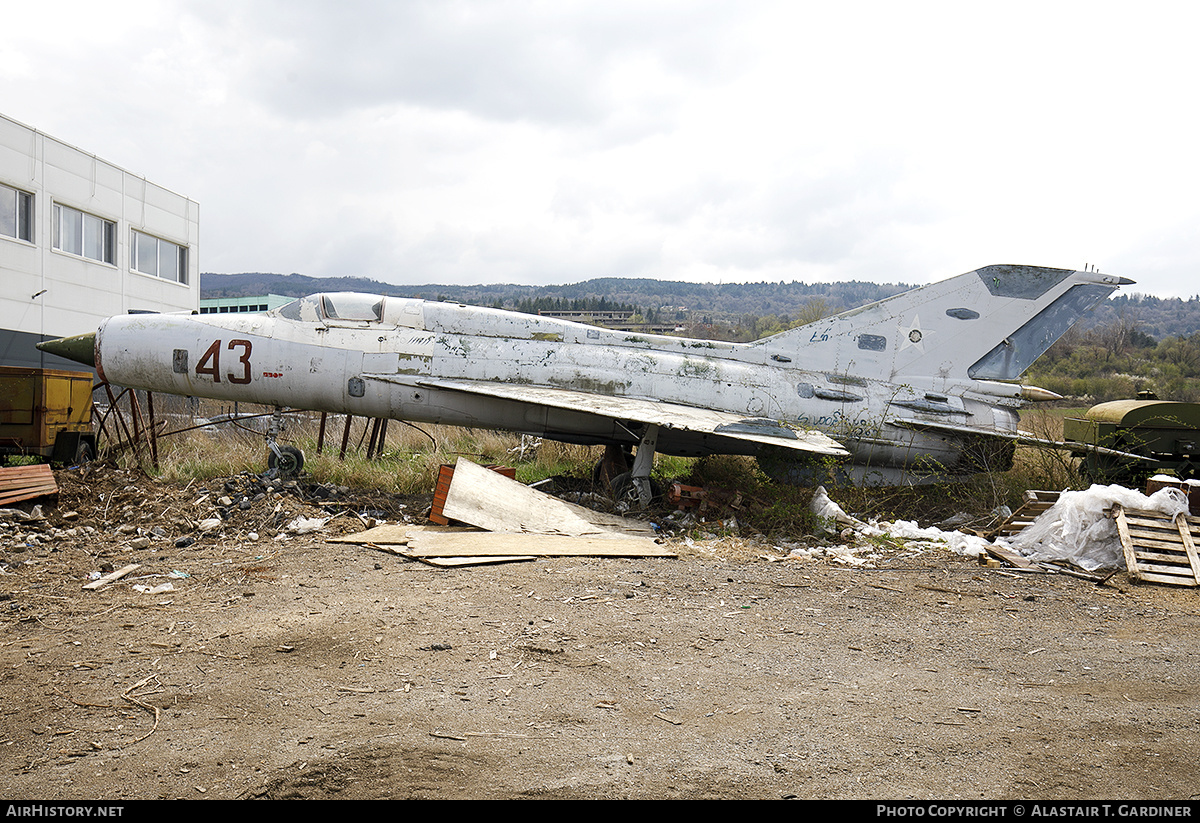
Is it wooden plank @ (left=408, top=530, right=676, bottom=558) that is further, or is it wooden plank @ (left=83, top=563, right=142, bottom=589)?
wooden plank @ (left=408, top=530, right=676, bottom=558)

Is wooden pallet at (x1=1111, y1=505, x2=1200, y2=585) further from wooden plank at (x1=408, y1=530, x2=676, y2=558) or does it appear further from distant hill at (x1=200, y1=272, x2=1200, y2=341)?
distant hill at (x1=200, y1=272, x2=1200, y2=341)

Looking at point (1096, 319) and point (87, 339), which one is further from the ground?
point (1096, 319)

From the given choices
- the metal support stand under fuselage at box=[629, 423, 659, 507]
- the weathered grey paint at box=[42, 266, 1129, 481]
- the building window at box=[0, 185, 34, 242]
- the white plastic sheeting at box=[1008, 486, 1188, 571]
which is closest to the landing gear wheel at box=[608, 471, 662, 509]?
the metal support stand under fuselage at box=[629, 423, 659, 507]

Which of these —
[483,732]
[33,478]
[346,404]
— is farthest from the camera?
[346,404]

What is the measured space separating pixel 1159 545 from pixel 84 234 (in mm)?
32945

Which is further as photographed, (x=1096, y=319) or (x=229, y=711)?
(x=1096, y=319)

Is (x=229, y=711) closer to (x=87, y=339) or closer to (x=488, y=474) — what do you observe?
(x=488, y=474)

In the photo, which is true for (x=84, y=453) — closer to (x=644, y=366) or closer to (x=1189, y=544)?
(x=644, y=366)

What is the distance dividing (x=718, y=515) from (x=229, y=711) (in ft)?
22.8

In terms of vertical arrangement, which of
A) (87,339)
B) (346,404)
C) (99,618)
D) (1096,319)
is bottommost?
(99,618)

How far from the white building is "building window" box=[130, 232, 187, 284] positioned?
44 mm

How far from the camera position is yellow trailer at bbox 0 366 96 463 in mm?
11086

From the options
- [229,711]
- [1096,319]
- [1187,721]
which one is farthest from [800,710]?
[1096,319]

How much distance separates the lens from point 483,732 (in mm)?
3453
